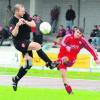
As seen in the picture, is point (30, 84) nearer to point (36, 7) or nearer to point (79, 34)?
point (79, 34)

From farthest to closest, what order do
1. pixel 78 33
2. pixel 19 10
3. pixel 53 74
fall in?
1. pixel 53 74
2. pixel 78 33
3. pixel 19 10

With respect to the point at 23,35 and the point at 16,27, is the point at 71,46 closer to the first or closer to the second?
the point at 23,35

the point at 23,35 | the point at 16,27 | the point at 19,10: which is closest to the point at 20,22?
the point at 16,27

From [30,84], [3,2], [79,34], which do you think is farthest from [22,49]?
[3,2]

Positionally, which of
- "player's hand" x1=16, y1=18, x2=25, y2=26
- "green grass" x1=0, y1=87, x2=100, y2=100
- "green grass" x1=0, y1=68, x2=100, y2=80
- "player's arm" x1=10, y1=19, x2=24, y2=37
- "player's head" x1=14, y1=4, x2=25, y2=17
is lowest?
"green grass" x1=0, y1=68, x2=100, y2=80

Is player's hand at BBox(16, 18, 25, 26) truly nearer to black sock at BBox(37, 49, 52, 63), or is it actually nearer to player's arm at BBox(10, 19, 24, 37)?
player's arm at BBox(10, 19, 24, 37)

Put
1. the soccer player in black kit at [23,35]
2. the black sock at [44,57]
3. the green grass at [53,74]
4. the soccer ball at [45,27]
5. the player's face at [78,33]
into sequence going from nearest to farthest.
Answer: the soccer player in black kit at [23,35]
the black sock at [44,57]
the player's face at [78,33]
the soccer ball at [45,27]
the green grass at [53,74]

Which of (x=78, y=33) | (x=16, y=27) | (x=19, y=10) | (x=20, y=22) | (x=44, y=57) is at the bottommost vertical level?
(x=44, y=57)

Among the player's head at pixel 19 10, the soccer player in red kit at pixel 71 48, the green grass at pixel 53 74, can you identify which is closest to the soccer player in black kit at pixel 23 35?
the player's head at pixel 19 10

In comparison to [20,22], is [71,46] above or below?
below

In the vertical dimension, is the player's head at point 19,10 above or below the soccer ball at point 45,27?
above

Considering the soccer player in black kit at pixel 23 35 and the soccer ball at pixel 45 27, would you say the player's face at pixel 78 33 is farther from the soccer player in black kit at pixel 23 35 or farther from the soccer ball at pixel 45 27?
the soccer player in black kit at pixel 23 35

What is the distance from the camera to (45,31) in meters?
16.7

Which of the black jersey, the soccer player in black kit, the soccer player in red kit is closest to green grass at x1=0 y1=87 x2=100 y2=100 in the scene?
the soccer player in red kit
